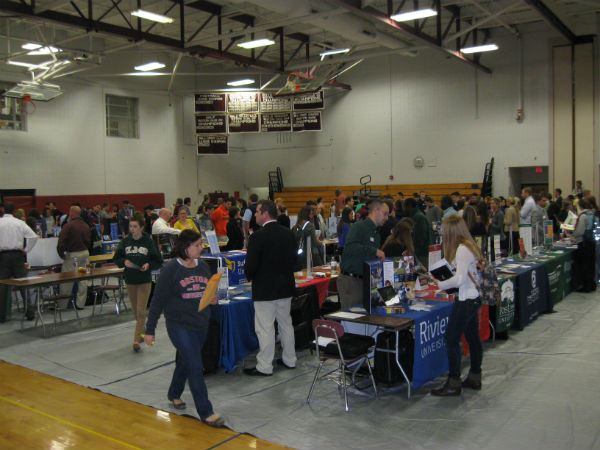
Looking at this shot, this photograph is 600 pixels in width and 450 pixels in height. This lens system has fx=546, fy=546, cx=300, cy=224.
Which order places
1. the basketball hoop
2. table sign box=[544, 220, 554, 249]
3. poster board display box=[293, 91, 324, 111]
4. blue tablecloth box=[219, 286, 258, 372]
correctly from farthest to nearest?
1. poster board display box=[293, 91, 324, 111]
2. the basketball hoop
3. table sign box=[544, 220, 554, 249]
4. blue tablecloth box=[219, 286, 258, 372]

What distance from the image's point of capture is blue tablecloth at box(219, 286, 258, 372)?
5.00 meters

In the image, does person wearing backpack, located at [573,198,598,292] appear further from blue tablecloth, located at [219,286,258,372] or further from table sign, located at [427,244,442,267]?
blue tablecloth, located at [219,286,258,372]

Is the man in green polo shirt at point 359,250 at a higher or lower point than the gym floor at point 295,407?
higher

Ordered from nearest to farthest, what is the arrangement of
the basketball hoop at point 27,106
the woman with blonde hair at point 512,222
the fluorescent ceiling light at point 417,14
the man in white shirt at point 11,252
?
1. the man in white shirt at point 11,252
2. the fluorescent ceiling light at point 417,14
3. the woman with blonde hair at point 512,222
4. the basketball hoop at point 27,106

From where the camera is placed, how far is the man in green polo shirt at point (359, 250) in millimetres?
5031

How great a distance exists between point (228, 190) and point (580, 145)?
40.7 ft

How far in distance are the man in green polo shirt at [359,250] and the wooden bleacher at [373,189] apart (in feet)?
36.4

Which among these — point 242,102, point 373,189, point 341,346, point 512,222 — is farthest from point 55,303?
point 373,189

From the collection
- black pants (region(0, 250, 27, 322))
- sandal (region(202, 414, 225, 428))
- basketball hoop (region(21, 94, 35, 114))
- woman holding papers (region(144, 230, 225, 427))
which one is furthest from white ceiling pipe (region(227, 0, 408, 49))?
basketball hoop (region(21, 94, 35, 114))

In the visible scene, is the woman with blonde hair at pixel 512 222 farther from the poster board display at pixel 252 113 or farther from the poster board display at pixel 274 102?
the poster board display at pixel 274 102

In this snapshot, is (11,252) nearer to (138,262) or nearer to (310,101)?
(138,262)

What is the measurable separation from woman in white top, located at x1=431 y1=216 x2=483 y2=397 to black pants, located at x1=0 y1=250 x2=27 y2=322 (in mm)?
5846

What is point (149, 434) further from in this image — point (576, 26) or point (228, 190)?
point (228, 190)

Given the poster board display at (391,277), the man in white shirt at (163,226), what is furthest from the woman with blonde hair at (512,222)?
the poster board display at (391,277)
